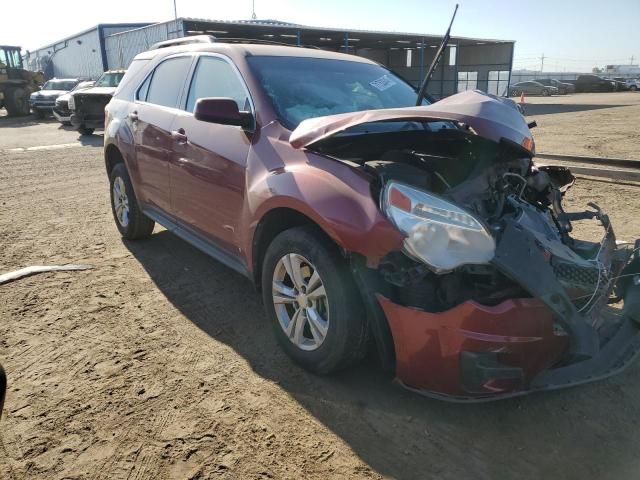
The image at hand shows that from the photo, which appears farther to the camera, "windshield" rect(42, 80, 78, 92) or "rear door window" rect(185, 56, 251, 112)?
"windshield" rect(42, 80, 78, 92)

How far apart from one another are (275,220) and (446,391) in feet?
4.42

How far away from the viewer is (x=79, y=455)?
2.27 m

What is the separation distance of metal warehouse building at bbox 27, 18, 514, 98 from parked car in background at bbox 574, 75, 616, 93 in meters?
17.1

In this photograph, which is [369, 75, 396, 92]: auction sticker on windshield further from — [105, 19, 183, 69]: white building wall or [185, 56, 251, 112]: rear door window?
[105, 19, 183, 69]: white building wall

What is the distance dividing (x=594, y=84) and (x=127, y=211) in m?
49.9

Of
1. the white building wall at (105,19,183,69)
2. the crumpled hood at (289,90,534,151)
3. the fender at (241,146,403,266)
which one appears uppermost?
the white building wall at (105,19,183,69)

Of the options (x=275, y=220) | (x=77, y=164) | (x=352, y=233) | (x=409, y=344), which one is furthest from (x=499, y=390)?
(x=77, y=164)

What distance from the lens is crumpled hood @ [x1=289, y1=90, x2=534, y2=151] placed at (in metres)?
2.39

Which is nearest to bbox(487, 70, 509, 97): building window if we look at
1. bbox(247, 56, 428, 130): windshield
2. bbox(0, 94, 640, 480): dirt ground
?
bbox(247, 56, 428, 130): windshield

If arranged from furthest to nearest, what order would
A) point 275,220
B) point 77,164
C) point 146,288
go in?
point 77,164 → point 146,288 → point 275,220

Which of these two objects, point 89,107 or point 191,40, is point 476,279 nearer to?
point 191,40

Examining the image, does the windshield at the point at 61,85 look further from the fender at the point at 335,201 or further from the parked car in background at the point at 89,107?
the fender at the point at 335,201

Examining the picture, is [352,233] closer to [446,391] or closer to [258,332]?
[446,391]

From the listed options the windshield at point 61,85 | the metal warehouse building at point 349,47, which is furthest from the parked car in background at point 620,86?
the windshield at point 61,85
